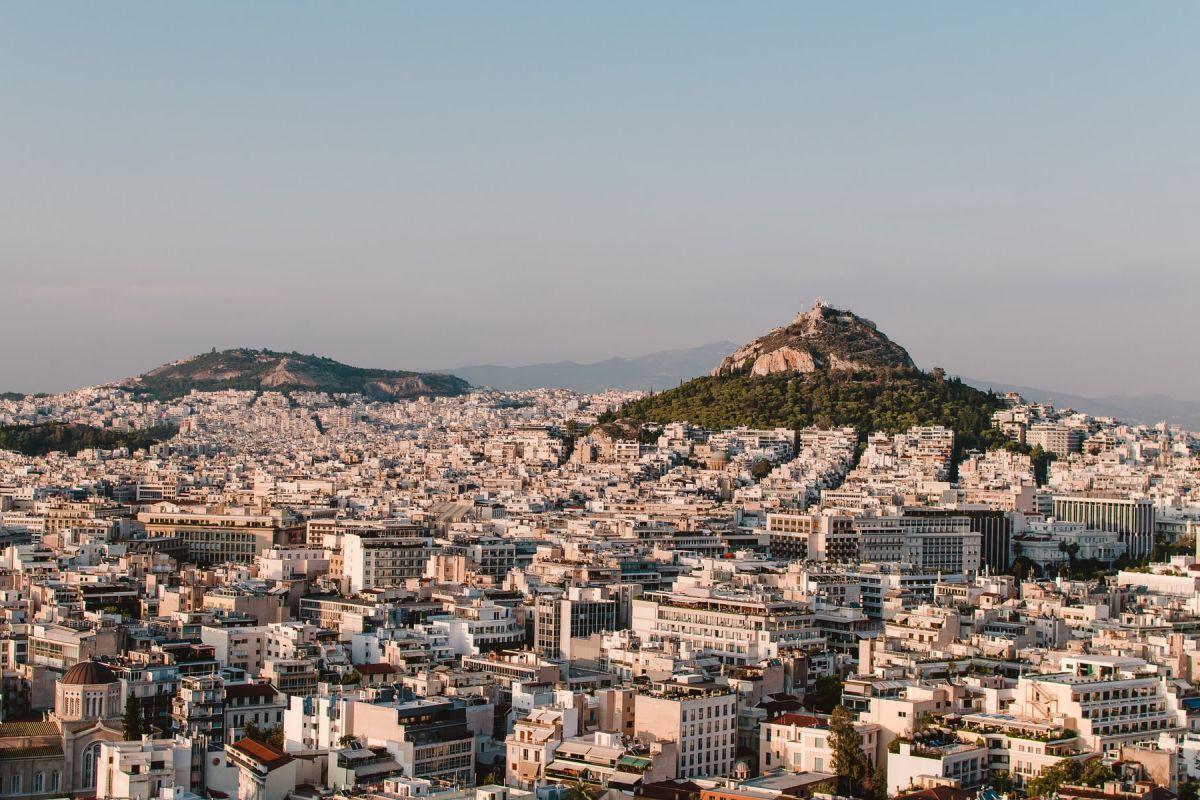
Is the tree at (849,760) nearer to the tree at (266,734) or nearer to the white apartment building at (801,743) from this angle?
the white apartment building at (801,743)

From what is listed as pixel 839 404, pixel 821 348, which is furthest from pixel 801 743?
pixel 821 348

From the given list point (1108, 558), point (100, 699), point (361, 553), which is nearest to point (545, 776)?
point (100, 699)

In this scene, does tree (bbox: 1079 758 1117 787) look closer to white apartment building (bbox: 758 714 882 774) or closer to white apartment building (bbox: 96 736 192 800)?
white apartment building (bbox: 758 714 882 774)

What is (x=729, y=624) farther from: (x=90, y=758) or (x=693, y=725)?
(x=90, y=758)

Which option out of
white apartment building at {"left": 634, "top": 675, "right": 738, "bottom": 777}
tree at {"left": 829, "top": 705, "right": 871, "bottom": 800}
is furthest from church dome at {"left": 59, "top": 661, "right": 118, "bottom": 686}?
tree at {"left": 829, "top": 705, "right": 871, "bottom": 800}

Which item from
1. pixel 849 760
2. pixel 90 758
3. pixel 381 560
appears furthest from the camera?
pixel 381 560

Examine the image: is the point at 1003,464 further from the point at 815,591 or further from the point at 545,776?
the point at 545,776
